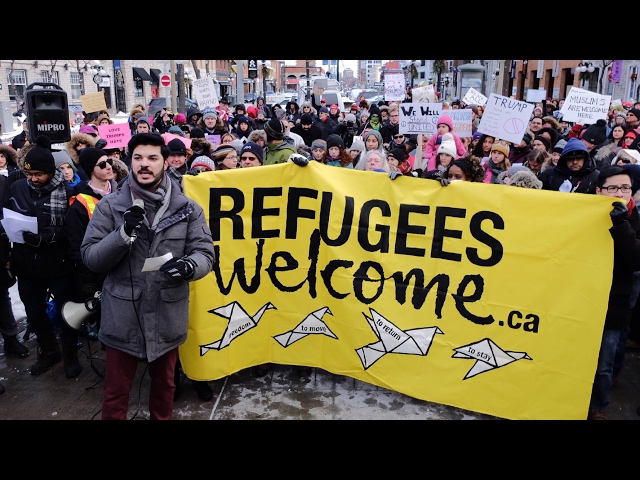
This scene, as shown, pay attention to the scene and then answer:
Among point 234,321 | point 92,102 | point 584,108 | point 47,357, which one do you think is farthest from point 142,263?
point 584,108

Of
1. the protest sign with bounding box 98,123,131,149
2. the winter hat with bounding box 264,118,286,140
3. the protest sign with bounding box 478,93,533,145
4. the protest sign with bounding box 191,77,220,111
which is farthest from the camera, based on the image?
the protest sign with bounding box 191,77,220,111

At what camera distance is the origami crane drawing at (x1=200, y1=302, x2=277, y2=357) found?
13.5 feet

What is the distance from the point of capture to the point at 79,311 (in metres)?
4.04

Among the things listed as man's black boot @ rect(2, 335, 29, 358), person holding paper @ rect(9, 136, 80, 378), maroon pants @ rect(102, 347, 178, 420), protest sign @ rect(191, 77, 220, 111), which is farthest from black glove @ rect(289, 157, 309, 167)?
protest sign @ rect(191, 77, 220, 111)

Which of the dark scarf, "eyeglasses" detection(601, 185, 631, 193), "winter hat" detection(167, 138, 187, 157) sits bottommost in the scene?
the dark scarf

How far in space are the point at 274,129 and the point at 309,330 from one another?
233cm

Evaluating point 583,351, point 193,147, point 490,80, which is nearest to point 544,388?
point 583,351

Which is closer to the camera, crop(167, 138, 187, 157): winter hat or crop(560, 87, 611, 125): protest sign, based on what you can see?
crop(167, 138, 187, 157): winter hat

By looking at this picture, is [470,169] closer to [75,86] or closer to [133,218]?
[133,218]

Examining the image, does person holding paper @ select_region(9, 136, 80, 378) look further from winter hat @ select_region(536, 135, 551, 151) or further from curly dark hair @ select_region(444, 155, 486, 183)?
winter hat @ select_region(536, 135, 551, 151)

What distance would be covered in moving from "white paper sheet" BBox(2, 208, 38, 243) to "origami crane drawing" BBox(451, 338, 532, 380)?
10.5ft

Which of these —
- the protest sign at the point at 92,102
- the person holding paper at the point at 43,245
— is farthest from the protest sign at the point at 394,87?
the person holding paper at the point at 43,245
